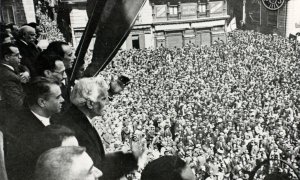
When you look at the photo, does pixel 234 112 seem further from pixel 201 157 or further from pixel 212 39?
pixel 212 39

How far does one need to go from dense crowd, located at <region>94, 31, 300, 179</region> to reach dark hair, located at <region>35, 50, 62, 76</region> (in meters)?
2.01

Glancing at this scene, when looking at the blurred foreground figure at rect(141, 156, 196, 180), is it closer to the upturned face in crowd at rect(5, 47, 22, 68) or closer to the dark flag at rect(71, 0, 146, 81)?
the dark flag at rect(71, 0, 146, 81)

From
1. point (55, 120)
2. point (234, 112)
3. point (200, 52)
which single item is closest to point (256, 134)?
point (234, 112)

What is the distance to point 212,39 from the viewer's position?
28.5m

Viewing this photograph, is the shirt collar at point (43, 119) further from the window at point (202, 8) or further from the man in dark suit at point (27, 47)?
the window at point (202, 8)

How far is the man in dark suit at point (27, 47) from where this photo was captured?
4173 mm

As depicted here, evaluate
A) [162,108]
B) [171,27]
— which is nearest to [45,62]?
[162,108]

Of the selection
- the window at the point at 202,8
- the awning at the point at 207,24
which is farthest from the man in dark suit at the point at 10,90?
the window at the point at 202,8

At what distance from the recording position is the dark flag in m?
1.99

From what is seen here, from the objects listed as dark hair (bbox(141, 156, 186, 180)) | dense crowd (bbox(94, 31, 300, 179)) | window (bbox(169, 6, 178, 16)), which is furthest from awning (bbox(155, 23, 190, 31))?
dark hair (bbox(141, 156, 186, 180))

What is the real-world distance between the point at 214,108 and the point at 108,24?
11406 mm

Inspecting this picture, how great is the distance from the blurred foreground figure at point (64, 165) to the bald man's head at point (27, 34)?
3540 mm

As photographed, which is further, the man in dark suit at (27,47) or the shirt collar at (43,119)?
the man in dark suit at (27,47)

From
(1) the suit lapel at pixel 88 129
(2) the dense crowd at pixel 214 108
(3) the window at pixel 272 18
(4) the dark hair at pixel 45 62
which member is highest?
(4) the dark hair at pixel 45 62
